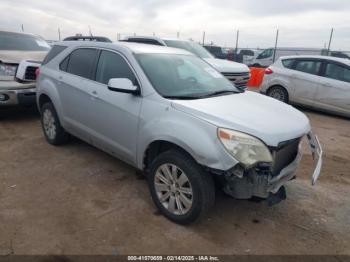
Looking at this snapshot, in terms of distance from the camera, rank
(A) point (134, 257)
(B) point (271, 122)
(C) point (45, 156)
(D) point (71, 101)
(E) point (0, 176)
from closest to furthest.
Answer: (A) point (134, 257), (B) point (271, 122), (E) point (0, 176), (D) point (71, 101), (C) point (45, 156)

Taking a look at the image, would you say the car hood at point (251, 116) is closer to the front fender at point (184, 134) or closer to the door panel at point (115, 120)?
the front fender at point (184, 134)

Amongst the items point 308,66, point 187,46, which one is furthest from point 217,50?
point 308,66

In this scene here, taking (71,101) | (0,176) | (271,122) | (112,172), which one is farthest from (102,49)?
(271,122)

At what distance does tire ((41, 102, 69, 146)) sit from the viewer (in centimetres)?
503

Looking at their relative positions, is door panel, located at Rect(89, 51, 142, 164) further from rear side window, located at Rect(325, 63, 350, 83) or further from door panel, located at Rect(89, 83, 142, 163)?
rear side window, located at Rect(325, 63, 350, 83)

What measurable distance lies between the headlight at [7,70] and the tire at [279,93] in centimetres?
699

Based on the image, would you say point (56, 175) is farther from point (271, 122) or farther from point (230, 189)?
point (271, 122)

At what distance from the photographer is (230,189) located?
2.93 metres

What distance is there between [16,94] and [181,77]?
4060 millimetres

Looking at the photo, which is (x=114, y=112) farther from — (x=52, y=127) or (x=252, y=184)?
(x=52, y=127)

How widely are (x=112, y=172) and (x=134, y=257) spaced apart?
5.80 feet

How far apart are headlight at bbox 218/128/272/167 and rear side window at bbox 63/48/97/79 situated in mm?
2294

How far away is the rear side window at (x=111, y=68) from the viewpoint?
375cm

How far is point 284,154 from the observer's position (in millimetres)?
3135
